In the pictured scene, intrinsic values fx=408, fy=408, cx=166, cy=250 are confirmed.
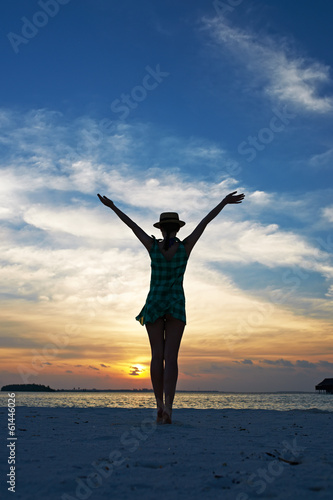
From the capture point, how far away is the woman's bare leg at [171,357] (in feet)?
17.4

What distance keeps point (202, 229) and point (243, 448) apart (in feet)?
9.68

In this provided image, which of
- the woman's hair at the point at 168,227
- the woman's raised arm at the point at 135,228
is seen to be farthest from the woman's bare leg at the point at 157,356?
the woman's hair at the point at 168,227

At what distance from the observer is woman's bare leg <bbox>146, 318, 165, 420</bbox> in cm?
554

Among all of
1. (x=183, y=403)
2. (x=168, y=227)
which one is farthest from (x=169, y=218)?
(x=183, y=403)

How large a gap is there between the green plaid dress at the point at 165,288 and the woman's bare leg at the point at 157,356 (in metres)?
0.13

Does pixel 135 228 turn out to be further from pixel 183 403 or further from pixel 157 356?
pixel 183 403

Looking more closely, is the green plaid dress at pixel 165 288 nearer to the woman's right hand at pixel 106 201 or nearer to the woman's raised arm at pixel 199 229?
the woman's raised arm at pixel 199 229

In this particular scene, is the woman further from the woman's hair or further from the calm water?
the calm water

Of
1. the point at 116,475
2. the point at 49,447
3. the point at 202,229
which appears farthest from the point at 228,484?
the point at 202,229

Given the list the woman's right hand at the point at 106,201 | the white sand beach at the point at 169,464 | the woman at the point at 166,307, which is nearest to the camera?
the white sand beach at the point at 169,464

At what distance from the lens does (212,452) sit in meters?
3.63

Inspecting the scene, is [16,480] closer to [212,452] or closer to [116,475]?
[116,475]

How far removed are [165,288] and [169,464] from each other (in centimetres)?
273

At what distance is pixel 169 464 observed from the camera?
3.15m
